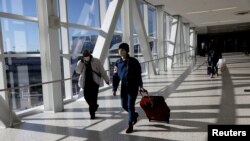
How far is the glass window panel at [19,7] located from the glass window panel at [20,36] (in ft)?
0.82

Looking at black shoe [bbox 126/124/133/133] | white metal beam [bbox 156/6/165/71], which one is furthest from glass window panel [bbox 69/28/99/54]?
white metal beam [bbox 156/6/165/71]

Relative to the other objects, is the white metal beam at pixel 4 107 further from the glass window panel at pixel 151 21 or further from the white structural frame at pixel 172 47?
the white structural frame at pixel 172 47

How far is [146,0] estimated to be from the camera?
51.5 ft

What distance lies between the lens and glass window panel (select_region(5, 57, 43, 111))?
7609mm

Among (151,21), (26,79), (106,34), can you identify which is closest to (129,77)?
(26,79)

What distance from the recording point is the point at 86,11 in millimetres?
11898

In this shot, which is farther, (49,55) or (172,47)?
(172,47)

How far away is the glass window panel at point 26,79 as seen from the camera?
7.61m

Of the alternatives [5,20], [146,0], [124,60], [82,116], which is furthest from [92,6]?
[124,60]

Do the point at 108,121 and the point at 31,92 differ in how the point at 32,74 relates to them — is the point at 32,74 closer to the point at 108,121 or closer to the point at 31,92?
the point at 31,92

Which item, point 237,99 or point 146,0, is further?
point 146,0

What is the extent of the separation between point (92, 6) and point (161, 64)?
24.5 feet

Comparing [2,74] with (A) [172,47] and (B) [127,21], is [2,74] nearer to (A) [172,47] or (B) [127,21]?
(B) [127,21]

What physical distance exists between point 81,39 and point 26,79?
3321 mm
